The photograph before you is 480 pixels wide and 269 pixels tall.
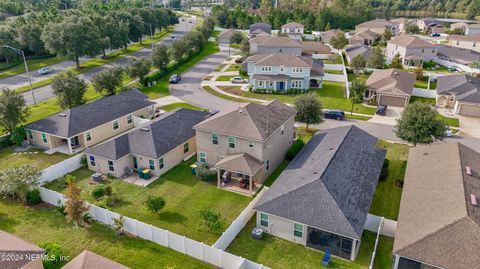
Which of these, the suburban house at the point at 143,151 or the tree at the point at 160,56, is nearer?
the suburban house at the point at 143,151

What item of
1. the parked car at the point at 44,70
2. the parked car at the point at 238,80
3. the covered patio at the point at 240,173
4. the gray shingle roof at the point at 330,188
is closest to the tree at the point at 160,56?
the parked car at the point at 238,80

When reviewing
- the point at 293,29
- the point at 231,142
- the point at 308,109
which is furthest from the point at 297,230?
the point at 293,29

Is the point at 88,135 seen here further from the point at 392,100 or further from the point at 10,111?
the point at 392,100

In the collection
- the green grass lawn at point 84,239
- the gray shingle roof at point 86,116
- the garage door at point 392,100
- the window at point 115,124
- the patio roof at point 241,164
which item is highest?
the gray shingle roof at point 86,116

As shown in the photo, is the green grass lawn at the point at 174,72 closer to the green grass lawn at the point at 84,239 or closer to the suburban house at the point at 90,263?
the green grass lawn at the point at 84,239

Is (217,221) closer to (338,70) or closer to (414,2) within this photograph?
(338,70)
